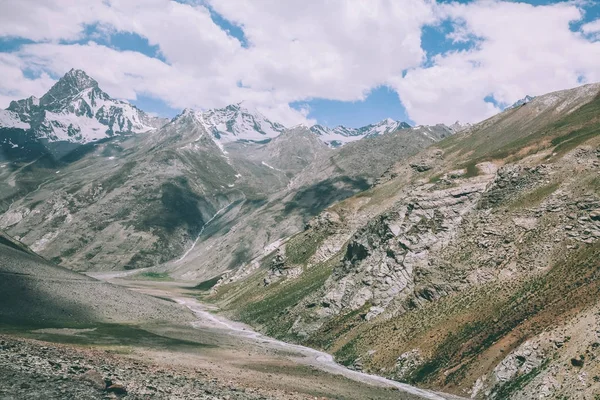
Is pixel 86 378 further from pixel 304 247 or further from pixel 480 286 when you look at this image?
pixel 304 247

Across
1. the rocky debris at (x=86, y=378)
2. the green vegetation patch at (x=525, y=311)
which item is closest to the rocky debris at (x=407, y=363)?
the green vegetation patch at (x=525, y=311)

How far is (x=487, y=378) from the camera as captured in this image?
5138 cm

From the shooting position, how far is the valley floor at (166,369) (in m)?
39.1

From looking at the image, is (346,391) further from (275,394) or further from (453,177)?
(453,177)

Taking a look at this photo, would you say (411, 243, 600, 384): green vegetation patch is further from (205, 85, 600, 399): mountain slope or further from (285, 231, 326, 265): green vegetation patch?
(285, 231, 326, 265): green vegetation patch

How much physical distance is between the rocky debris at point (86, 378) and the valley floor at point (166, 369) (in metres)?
0.07

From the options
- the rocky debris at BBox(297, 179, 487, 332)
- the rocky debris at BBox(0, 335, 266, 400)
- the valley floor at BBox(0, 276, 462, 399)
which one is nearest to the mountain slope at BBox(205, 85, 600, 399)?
the rocky debris at BBox(297, 179, 487, 332)

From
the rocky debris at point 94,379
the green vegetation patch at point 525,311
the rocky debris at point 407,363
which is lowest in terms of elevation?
the rocky debris at point 407,363

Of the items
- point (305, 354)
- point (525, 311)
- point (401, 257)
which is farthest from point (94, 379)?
point (401, 257)

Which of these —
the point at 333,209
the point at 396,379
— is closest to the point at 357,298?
the point at 396,379

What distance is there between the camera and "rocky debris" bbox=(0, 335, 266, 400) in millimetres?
36656

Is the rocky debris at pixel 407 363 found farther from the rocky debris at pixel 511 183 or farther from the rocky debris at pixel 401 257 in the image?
the rocky debris at pixel 511 183

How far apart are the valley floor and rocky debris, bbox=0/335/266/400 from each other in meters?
0.07

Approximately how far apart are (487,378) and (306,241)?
353ft
